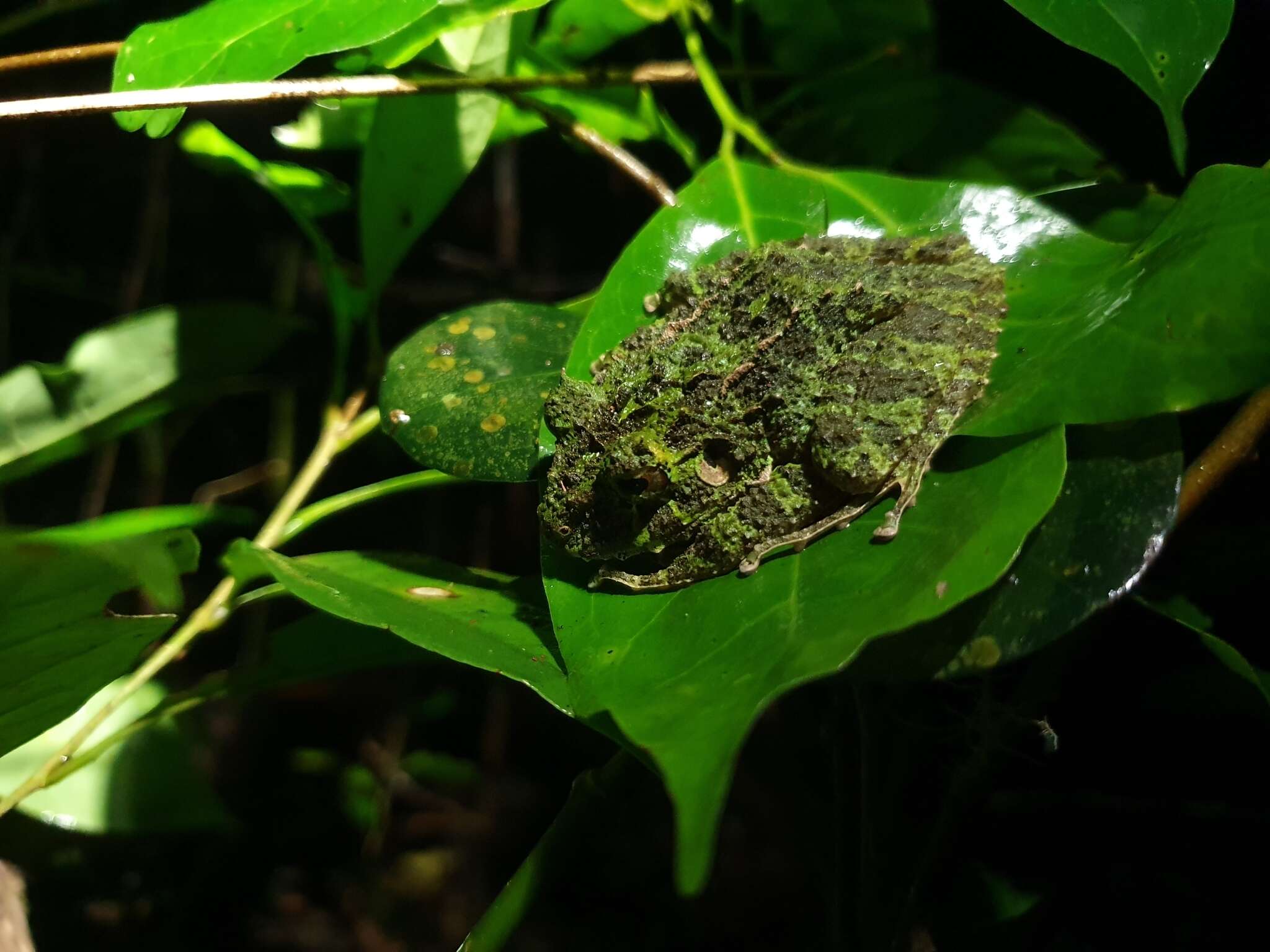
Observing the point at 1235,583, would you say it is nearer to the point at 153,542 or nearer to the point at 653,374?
the point at 653,374

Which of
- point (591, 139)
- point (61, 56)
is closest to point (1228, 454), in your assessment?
point (591, 139)

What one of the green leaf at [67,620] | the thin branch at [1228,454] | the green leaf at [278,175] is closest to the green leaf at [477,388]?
the green leaf at [67,620]

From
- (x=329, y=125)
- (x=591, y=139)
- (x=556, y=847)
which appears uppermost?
(x=329, y=125)

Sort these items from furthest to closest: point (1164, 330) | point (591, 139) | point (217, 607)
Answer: point (591, 139) < point (217, 607) < point (1164, 330)

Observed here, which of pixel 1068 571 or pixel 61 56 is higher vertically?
pixel 61 56

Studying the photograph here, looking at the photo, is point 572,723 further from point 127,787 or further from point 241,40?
point 241,40

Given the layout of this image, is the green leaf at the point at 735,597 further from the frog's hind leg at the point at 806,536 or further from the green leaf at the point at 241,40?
the green leaf at the point at 241,40
